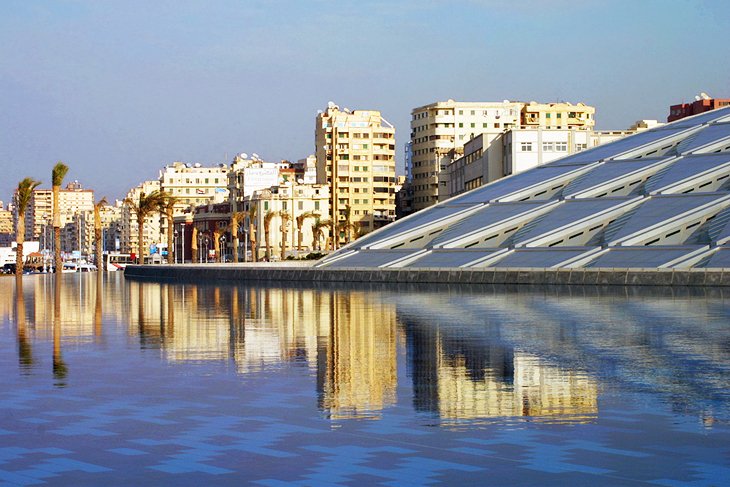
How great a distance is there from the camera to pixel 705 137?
57.6m

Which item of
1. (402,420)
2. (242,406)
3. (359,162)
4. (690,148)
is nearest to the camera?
(402,420)

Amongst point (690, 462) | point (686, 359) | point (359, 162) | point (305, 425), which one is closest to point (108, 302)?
point (686, 359)

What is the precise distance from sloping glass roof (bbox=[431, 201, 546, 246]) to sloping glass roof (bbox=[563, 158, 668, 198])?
5.88 feet

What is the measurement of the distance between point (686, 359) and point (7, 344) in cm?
→ 1131

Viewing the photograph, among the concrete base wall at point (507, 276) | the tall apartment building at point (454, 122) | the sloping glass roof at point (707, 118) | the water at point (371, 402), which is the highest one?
the tall apartment building at point (454, 122)

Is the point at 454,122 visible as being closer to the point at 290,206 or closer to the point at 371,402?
the point at 290,206

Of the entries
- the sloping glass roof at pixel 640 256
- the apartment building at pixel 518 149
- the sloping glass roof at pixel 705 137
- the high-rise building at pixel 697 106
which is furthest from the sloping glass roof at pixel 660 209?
the high-rise building at pixel 697 106

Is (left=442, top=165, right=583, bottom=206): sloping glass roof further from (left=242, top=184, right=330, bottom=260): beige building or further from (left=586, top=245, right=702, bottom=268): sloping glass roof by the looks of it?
(left=242, top=184, right=330, bottom=260): beige building

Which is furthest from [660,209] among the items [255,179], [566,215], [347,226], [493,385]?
[255,179]

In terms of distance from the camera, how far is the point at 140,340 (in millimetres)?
22016

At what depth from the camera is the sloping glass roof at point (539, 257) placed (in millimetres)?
47594

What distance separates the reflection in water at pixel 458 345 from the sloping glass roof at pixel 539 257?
35.4 ft

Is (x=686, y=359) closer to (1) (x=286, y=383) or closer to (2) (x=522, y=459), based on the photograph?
(1) (x=286, y=383)

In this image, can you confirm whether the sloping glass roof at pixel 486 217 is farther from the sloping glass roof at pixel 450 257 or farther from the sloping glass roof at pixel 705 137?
the sloping glass roof at pixel 705 137
